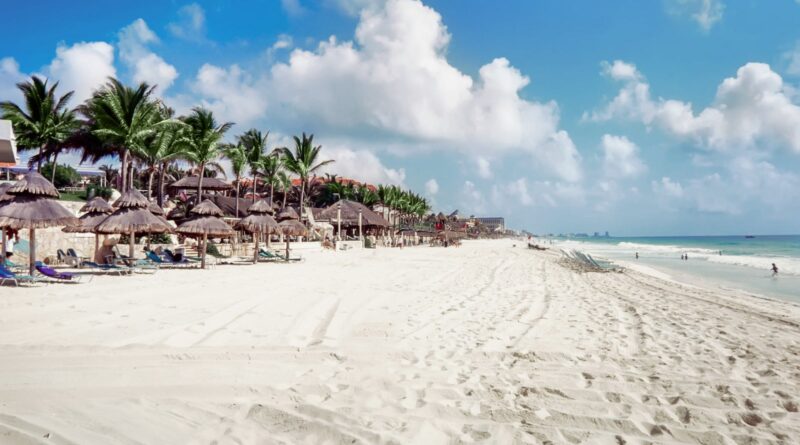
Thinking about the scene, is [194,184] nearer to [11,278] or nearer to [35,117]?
[35,117]

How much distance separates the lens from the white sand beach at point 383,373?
2.78m

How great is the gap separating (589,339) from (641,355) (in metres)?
0.71

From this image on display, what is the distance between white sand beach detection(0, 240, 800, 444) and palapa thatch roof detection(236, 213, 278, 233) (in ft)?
25.1

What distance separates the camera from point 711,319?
6.95 meters

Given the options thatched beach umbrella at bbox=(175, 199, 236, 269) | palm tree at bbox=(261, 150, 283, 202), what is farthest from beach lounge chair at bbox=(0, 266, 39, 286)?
palm tree at bbox=(261, 150, 283, 202)

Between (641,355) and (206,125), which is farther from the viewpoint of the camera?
(206,125)

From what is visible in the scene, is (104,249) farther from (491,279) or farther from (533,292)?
(533,292)

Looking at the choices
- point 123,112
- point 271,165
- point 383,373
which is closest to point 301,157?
point 271,165

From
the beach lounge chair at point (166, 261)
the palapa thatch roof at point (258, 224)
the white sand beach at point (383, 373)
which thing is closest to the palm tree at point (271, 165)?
the palapa thatch roof at point (258, 224)

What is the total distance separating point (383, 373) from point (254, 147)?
98.9 ft

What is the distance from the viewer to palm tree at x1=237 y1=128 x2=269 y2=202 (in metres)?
30.9

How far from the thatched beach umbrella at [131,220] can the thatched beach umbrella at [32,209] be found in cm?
154

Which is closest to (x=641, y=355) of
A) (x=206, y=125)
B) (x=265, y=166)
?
(x=206, y=125)

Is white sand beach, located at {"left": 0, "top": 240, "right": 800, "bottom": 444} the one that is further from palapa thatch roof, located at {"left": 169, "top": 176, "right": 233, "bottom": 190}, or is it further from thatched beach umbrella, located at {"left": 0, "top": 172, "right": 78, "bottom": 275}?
palapa thatch roof, located at {"left": 169, "top": 176, "right": 233, "bottom": 190}
